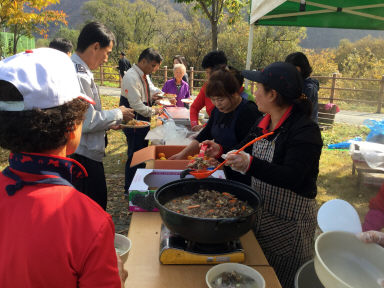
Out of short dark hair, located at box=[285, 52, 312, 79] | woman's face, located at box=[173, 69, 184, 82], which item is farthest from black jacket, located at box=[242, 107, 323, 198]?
woman's face, located at box=[173, 69, 184, 82]

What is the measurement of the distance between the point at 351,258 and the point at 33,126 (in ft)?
4.14

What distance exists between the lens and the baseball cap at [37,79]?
0.74 meters

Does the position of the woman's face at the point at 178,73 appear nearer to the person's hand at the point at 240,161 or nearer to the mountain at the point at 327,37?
the person's hand at the point at 240,161

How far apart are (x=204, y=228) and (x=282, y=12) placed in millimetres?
4367

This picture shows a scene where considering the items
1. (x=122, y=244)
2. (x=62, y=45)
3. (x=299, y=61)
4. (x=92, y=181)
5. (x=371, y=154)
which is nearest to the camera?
(x=122, y=244)

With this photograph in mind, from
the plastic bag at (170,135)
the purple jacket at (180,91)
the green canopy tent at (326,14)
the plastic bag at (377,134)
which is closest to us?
the plastic bag at (170,135)

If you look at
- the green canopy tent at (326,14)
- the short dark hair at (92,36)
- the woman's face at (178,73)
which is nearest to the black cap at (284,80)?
the short dark hair at (92,36)

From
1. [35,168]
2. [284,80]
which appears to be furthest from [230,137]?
[35,168]

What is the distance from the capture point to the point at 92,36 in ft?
7.63

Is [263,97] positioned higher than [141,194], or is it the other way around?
[263,97]

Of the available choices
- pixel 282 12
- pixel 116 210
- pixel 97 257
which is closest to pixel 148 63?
pixel 116 210

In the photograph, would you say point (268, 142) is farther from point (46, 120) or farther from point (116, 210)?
point (116, 210)

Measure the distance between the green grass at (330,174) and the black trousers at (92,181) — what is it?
1.92 metres

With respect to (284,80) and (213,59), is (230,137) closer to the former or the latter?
(284,80)
